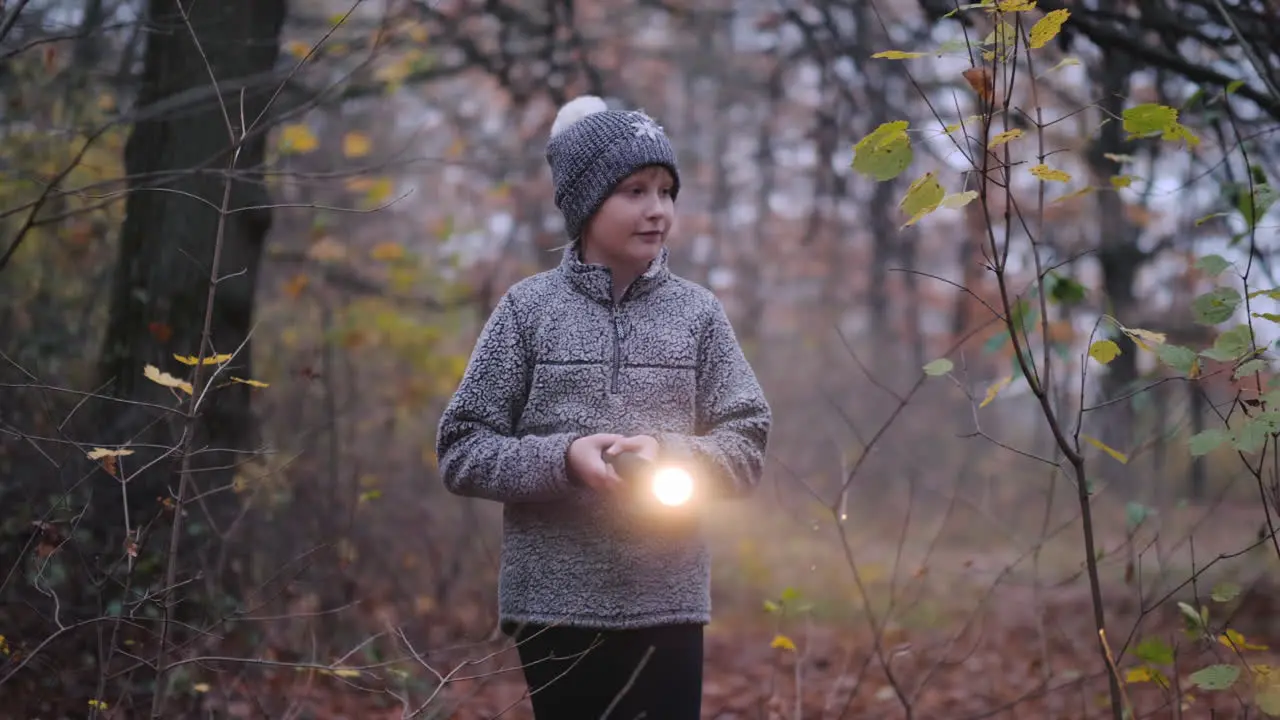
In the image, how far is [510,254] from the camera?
46.3ft

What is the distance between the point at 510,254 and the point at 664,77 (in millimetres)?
5257

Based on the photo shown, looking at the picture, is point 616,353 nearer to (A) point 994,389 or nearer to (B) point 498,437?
(B) point 498,437

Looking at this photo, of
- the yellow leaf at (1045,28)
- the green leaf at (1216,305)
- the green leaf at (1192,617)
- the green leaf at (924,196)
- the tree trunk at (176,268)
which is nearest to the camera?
the yellow leaf at (1045,28)

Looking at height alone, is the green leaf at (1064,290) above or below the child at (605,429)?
above

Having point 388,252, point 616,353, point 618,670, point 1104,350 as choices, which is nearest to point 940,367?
point 1104,350

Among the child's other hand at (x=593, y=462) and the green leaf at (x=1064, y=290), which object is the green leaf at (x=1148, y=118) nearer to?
the green leaf at (x=1064, y=290)

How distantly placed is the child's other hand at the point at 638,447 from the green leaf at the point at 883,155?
70cm

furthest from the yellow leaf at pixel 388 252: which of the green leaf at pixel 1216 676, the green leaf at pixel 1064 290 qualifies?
the green leaf at pixel 1216 676

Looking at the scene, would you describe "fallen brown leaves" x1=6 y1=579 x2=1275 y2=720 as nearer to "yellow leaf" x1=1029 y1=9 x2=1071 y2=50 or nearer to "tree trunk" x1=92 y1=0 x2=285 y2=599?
"tree trunk" x1=92 y1=0 x2=285 y2=599

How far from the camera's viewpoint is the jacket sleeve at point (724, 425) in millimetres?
2271

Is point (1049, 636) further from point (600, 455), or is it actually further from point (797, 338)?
point (797, 338)

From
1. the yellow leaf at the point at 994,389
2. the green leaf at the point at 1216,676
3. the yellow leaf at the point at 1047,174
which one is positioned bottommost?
the green leaf at the point at 1216,676

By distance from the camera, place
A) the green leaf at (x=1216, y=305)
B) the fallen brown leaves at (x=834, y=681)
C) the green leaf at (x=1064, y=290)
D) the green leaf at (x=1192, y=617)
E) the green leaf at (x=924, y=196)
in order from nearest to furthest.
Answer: the green leaf at (x=924, y=196)
the green leaf at (x=1216, y=305)
the green leaf at (x=1192, y=617)
the green leaf at (x=1064, y=290)
the fallen brown leaves at (x=834, y=681)

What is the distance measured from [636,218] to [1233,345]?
50.7 inches
